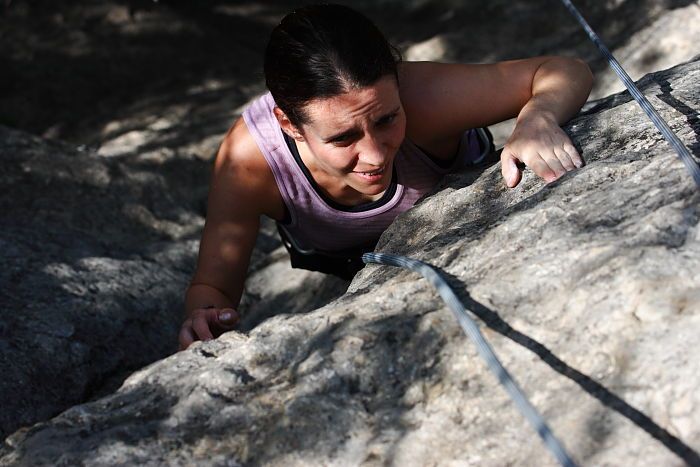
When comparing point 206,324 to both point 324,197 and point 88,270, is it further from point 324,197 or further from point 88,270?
point 88,270

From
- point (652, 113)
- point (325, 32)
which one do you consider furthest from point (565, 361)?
point (325, 32)

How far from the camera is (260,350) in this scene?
1.88 m

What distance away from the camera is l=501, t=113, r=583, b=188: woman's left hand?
2.19 m

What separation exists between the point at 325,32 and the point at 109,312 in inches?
47.3

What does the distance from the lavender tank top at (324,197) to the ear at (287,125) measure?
5.9 inches

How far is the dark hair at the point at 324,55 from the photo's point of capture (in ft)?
7.28

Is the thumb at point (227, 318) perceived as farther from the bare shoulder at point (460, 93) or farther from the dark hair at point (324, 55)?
the bare shoulder at point (460, 93)

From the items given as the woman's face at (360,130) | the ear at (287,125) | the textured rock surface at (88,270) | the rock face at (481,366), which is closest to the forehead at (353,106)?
the woman's face at (360,130)

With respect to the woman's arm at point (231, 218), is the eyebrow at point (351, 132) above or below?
above

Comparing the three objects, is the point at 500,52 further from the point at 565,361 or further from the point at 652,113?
the point at 565,361

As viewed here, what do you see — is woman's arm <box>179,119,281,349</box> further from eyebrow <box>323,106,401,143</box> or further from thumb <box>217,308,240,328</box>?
eyebrow <box>323,106,401,143</box>

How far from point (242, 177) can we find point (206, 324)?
1.66ft

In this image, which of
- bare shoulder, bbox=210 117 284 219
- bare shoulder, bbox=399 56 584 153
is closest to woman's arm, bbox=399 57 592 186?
bare shoulder, bbox=399 56 584 153

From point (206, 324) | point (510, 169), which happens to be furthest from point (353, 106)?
point (206, 324)
